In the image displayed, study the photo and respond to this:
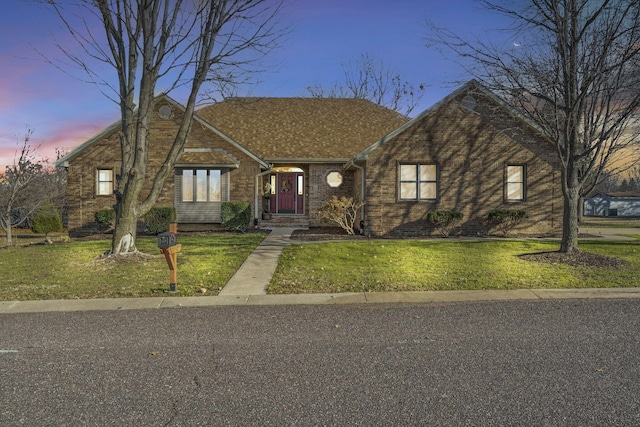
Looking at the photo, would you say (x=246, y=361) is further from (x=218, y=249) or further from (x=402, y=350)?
(x=218, y=249)

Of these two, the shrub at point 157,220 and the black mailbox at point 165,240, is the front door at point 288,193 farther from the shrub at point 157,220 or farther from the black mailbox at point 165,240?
the black mailbox at point 165,240

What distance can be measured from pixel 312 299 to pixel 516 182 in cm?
1306

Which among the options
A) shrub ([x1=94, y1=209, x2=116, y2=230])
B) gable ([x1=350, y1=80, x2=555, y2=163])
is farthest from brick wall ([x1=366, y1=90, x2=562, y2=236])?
shrub ([x1=94, y1=209, x2=116, y2=230])

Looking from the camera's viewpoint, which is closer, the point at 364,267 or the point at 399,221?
the point at 364,267

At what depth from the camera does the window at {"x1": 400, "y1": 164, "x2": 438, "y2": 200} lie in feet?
55.1

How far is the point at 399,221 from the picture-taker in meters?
16.6

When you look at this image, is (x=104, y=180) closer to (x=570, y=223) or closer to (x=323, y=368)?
(x=323, y=368)

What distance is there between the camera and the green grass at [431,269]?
316 inches

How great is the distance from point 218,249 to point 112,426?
9.78 meters

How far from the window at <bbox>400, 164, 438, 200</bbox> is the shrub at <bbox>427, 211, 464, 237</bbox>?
840mm

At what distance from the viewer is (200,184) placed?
62.5 ft

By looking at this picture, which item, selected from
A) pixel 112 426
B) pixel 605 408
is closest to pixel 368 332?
pixel 605 408

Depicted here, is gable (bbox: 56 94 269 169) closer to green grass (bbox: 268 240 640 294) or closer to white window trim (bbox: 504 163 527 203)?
green grass (bbox: 268 240 640 294)

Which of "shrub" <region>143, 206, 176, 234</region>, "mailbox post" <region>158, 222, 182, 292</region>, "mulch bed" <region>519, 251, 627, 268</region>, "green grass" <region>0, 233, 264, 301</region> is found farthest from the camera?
"shrub" <region>143, 206, 176, 234</region>
